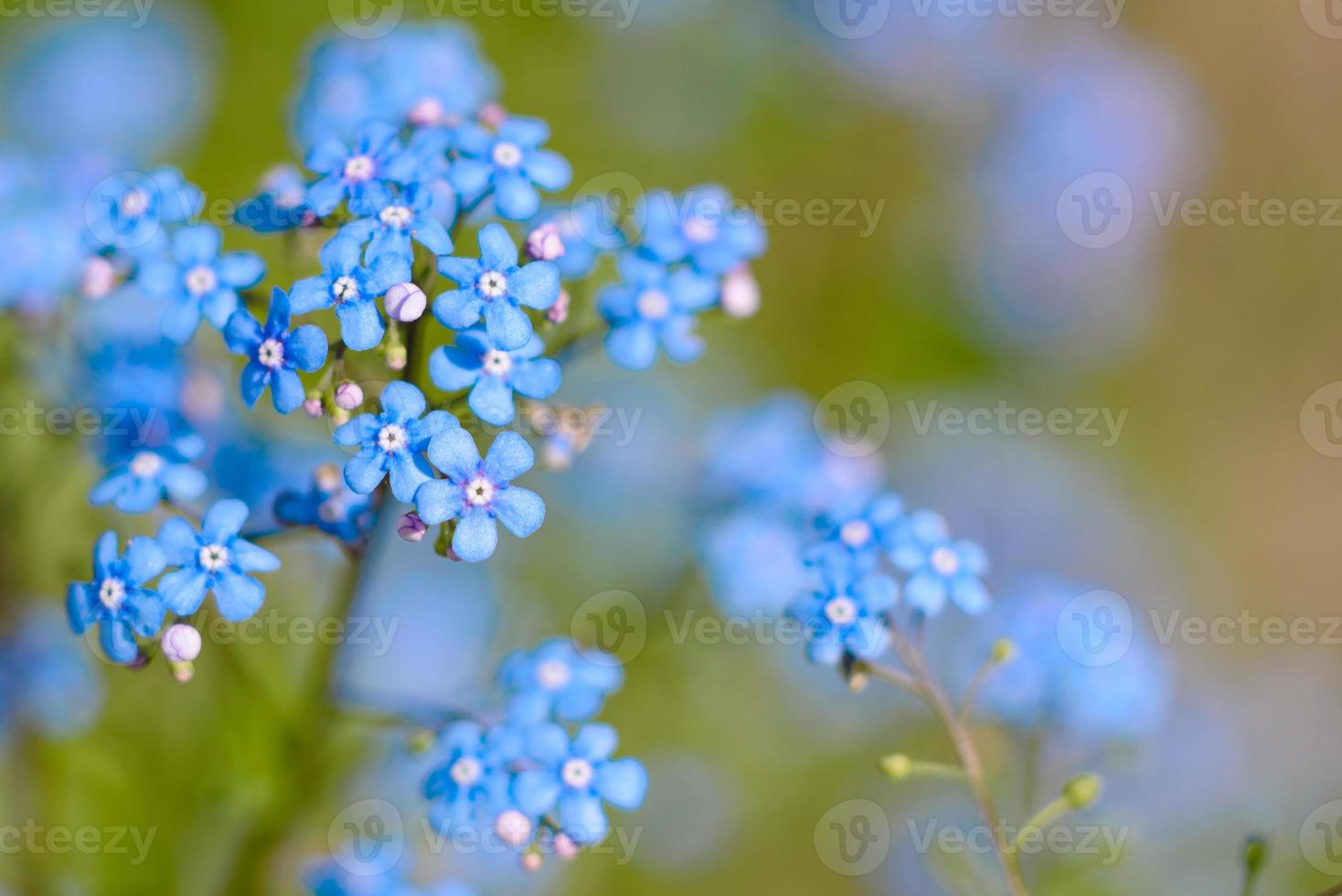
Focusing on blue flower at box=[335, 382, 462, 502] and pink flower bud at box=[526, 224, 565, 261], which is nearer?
blue flower at box=[335, 382, 462, 502]

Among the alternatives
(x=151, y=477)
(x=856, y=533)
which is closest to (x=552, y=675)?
(x=856, y=533)

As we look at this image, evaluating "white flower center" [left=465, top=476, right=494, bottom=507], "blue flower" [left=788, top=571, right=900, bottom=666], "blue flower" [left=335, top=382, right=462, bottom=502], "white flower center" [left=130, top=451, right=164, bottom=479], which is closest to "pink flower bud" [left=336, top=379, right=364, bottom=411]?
"blue flower" [left=335, top=382, right=462, bottom=502]

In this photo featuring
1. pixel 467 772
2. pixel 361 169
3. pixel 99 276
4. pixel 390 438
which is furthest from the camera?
pixel 99 276

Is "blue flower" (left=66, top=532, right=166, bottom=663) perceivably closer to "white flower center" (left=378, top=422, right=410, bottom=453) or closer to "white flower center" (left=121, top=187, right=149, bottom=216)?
"white flower center" (left=378, top=422, right=410, bottom=453)

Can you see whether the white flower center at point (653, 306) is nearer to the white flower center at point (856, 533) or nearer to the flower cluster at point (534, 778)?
the white flower center at point (856, 533)

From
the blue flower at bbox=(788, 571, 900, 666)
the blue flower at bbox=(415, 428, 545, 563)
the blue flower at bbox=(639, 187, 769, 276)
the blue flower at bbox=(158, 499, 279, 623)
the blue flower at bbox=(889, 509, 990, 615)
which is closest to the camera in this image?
the blue flower at bbox=(415, 428, 545, 563)

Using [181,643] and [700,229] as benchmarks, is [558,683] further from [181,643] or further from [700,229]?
[700,229]
